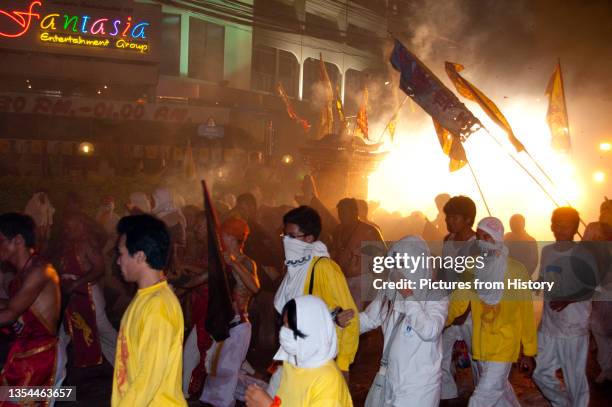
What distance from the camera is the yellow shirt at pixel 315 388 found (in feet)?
10.6

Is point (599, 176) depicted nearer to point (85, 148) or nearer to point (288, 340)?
point (85, 148)

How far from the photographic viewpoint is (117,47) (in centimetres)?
2434

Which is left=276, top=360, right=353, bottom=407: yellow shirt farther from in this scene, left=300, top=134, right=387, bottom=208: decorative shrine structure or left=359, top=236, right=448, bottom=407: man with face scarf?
left=300, top=134, right=387, bottom=208: decorative shrine structure

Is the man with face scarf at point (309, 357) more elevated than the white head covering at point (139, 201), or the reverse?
the white head covering at point (139, 201)

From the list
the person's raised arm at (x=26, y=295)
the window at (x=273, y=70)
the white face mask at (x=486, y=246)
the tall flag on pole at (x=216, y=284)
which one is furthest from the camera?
the window at (x=273, y=70)

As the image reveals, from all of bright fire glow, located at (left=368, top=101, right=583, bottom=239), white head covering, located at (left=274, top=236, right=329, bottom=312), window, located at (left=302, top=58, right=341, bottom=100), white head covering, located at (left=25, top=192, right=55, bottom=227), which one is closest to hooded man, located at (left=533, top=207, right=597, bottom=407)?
white head covering, located at (left=274, top=236, right=329, bottom=312)

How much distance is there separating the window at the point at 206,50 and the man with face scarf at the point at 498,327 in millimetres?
23422

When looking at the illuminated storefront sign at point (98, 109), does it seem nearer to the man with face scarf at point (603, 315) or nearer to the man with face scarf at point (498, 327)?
the man with face scarf at point (603, 315)

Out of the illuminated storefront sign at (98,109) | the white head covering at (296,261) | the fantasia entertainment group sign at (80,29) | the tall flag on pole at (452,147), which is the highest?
the fantasia entertainment group sign at (80,29)

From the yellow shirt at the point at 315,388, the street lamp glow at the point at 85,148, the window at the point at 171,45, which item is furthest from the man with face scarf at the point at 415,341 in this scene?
the window at the point at 171,45

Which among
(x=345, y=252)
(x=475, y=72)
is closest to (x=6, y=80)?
(x=475, y=72)

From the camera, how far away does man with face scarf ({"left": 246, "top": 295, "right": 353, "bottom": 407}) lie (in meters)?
3.19

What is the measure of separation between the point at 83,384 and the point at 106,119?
15.9m

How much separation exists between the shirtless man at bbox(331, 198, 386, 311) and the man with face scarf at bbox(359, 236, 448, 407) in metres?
3.93
